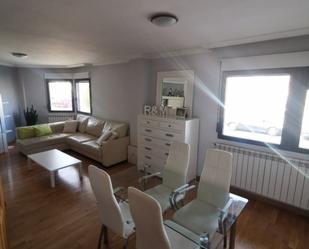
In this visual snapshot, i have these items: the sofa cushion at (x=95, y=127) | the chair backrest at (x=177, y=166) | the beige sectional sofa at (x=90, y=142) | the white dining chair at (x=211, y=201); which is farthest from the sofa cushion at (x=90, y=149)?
the white dining chair at (x=211, y=201)

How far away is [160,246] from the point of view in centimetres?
125

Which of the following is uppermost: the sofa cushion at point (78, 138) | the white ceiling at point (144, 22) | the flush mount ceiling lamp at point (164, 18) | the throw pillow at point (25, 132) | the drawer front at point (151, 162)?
the white ceiling at point (144, 22)

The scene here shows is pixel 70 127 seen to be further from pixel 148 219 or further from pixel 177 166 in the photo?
pixel 148 219

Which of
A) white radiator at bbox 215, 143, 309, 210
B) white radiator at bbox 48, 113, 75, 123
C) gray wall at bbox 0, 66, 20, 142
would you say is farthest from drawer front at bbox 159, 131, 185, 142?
gray wall at bbox 0, 66, 20, 142

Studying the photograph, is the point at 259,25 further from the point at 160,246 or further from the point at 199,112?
the point at 160,246

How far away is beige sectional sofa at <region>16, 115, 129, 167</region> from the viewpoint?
13.2 ft

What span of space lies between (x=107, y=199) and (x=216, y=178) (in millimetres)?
1170

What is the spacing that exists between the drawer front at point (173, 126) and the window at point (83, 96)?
328 centimetres

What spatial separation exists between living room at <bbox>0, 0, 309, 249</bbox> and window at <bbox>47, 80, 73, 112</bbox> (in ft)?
6.61

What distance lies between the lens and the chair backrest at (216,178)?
1.98m

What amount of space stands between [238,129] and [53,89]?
230 inches

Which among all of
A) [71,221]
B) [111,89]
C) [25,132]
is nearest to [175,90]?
[111,89]

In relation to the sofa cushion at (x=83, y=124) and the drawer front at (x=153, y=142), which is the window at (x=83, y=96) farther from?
the drawer front at (x=153, y=142)

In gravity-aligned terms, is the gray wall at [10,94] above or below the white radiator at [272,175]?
above
